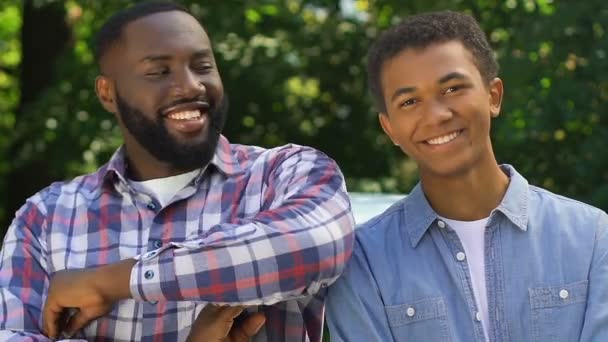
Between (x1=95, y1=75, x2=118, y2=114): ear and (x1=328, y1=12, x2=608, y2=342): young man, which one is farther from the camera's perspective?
(x1=95, y1=75, x2=118, y2=114): ear

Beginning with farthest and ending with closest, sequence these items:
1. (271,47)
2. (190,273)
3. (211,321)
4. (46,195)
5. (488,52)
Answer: (271,47) < (46,195) < (488,52) < (211,321) < (190,273)

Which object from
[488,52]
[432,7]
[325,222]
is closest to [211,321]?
[325,222]

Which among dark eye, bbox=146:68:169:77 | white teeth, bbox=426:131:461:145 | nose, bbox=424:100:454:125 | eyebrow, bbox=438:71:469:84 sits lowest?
white teeth, bbox=426:131:461:145

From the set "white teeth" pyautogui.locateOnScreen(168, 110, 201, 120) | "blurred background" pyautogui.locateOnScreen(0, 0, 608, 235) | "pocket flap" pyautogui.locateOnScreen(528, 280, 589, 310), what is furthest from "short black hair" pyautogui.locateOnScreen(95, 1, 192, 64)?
"blurred background" pyautogui.locateOnScreen(0, 0, 608, 235)

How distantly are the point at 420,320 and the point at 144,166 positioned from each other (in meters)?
0.97

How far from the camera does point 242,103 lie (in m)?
5.86

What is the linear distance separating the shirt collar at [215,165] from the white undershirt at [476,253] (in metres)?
0.61

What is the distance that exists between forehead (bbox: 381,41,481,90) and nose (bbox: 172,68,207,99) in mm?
544

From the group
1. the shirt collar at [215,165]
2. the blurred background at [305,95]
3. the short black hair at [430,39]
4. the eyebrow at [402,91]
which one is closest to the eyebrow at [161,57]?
the shirt collar at [215,165]

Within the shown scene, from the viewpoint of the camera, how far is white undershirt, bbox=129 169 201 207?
282 centimetres

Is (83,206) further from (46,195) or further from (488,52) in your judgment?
(488,52)

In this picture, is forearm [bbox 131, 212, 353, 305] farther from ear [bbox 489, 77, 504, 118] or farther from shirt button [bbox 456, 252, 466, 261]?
ear [bbox 489, 77, 504, 118]

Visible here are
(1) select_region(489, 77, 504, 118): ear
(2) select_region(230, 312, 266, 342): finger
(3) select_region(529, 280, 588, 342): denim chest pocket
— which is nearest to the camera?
(3) select_region(529, 280, 588, 342): denim chest pocket

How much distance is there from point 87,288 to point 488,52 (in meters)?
1.21
